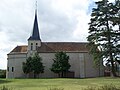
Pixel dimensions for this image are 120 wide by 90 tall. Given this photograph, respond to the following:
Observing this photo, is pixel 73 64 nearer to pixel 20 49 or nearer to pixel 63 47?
pixel 63 47

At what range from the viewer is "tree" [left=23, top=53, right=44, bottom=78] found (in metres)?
68.7

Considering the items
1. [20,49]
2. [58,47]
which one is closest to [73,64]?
[58,47]

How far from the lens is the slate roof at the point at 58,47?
77.0 meters

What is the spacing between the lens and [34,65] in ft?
226

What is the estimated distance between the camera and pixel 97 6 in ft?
196

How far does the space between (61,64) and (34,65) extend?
687 centimetres

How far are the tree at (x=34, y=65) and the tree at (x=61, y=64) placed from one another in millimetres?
3349

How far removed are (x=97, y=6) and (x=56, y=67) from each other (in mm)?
19364

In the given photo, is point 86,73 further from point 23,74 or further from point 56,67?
point 23,74

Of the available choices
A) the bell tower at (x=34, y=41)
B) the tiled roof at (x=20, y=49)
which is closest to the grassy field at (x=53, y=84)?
the bell tower at (x=34, y=41)

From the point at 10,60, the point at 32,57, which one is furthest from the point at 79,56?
the point at 10,60

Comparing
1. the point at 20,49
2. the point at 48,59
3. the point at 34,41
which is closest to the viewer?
the point at 48,59

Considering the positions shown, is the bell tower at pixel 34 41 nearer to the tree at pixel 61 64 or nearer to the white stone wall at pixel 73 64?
the white stone wall at pixel 73 64

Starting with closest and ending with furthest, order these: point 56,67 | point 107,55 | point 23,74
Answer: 1. point 107,55
2. point 56,67
3. point 23,74
